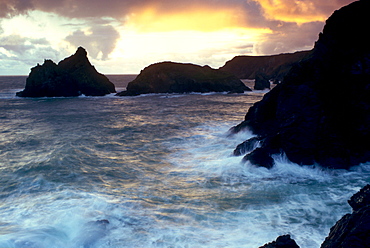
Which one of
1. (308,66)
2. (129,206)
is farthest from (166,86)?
(129,206)

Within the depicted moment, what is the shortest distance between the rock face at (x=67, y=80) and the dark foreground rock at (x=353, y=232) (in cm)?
7516

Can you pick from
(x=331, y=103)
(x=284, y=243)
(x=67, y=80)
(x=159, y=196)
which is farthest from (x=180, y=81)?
(x=284, y=243)

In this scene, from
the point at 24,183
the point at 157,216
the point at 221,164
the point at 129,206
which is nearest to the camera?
the point at 157,216

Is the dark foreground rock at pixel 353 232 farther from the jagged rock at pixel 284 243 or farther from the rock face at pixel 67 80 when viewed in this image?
the rock face at pixel 67 80

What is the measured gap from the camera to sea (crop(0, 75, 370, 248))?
807 cm

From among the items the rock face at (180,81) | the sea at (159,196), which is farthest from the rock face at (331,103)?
the rock face at (180,81)

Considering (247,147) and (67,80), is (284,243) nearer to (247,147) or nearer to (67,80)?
(247,147)

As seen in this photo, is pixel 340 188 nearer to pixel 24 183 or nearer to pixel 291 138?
pixel 291 138

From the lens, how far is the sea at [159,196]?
8070 mm

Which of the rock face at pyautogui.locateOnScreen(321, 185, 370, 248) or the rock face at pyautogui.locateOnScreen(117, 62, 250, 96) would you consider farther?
the rock face at pyautogui.locateOnScreen(117, 62, 250, 96)

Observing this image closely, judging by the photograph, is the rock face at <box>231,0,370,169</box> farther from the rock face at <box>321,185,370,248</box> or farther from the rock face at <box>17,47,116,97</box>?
Answer: the rock face at <box>17,47,116,97</box>

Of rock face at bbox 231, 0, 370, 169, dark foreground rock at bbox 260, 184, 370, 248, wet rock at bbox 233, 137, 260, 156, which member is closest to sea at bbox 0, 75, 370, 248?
wet rock at bbox 233, 137, 260, 156

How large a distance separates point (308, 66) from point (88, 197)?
13.7m

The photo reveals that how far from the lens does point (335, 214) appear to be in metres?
9.32
